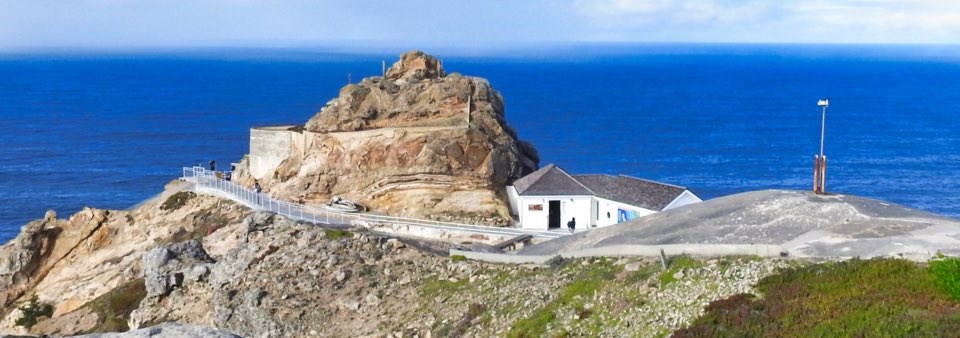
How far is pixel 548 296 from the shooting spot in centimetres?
3203

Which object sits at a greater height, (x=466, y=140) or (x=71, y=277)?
(x=466, y=140)

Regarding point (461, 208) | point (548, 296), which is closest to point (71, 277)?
point (461, 208)

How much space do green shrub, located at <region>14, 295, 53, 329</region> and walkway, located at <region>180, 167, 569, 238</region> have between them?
9.32 meters

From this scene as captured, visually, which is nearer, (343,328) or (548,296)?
(548,296)

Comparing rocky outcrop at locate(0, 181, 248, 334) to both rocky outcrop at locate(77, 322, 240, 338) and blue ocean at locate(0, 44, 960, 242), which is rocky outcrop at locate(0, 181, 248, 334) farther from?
rocky outcrop at locate(77, 322, 240, 338)

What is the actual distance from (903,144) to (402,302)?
73.0 metres

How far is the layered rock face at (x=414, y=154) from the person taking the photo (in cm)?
4544

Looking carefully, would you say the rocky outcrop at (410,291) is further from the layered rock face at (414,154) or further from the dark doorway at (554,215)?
the dark doorway at (554,215)

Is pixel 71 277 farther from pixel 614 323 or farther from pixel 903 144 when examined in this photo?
pixel 903 144

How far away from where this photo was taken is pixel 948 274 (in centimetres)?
2531

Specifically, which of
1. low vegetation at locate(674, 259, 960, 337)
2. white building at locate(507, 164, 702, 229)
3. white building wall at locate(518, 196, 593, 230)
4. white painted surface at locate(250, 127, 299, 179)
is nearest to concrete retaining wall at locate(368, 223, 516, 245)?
white building wall at locate(518, 196, 593, 230)

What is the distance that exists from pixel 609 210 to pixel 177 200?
22.1m

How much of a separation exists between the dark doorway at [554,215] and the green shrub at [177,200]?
18989 mm

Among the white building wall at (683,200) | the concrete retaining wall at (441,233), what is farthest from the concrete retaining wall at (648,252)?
the white building wall at (683,200)
